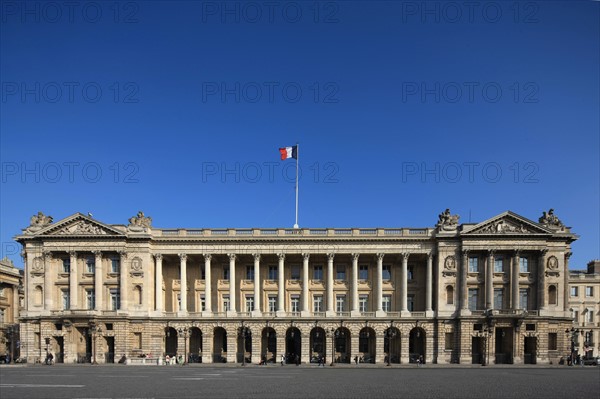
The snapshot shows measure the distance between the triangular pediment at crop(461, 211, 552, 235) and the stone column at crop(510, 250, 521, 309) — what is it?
117 inches

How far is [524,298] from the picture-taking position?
69.5 meters

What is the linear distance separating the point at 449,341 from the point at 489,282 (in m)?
9.23

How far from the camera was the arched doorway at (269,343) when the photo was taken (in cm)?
7241

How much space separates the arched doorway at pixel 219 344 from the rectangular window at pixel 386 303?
2190cm

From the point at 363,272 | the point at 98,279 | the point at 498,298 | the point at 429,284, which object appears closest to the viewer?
the point at 498,298

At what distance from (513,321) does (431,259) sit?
41.0 ft

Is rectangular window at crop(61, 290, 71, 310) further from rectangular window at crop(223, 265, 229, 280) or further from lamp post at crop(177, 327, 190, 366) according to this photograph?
rectangular window at crop(223, 265, 229, 280)

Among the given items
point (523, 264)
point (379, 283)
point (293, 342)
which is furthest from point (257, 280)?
point (523, 264)

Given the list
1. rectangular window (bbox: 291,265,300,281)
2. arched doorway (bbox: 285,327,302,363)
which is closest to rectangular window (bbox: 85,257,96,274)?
rectangular window (bbox: 291,265,300,281)

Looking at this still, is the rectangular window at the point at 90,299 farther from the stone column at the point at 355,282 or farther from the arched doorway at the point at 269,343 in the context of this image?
the stone column at the point at 355,282

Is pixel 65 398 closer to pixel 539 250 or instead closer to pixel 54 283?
pixel 54 283

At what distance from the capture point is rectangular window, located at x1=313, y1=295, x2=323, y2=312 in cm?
7400

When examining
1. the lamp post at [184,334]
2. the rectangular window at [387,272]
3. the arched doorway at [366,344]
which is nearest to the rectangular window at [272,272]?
the lamp post at [184,334]

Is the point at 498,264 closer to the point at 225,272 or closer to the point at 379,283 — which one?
the point at 379,283
